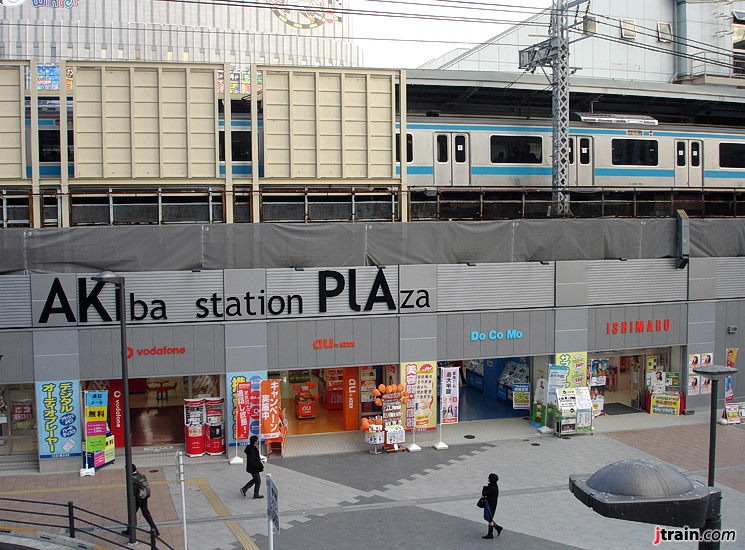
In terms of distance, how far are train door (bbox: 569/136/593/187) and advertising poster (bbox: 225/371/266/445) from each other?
12435mm

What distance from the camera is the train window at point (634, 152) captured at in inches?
898

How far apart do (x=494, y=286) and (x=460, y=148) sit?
513cm

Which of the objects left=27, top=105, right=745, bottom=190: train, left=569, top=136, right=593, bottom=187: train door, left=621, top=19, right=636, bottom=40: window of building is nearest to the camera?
left=27, top=105, right=745, bottom=190: train

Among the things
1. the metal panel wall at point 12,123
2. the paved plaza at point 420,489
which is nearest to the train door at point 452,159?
the paved plaza at point 420,489

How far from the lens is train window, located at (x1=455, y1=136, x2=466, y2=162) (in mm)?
20828

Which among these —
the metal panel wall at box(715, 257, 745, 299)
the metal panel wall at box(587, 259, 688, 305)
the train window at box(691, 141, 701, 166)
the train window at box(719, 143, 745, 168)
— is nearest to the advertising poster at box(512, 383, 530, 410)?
the metal panel wall at box(587, 259, 688, 305)

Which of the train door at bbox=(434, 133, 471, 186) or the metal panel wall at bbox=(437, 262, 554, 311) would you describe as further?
the train door at bbox=(434, 133, 471, 186)

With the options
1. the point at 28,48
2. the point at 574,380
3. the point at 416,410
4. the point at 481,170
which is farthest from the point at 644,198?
the point at 28,48

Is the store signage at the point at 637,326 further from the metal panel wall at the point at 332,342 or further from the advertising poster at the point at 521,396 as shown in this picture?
the metal panel wall at the point at 332,342

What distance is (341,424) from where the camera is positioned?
18578 mm

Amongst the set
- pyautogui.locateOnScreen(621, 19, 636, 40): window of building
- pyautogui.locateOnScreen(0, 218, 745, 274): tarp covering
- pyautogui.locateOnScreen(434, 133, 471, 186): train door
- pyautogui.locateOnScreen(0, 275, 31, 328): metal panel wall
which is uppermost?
pyautogui.locateOnScreen(621, 19, 636, 40): window of building

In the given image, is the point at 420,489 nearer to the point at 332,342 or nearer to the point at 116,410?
the point at 332,342

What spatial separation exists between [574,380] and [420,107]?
46.8ft

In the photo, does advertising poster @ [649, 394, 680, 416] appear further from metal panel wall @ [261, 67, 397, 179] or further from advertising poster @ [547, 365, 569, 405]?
metal panel wall @ [261, 67, 397, 179]
